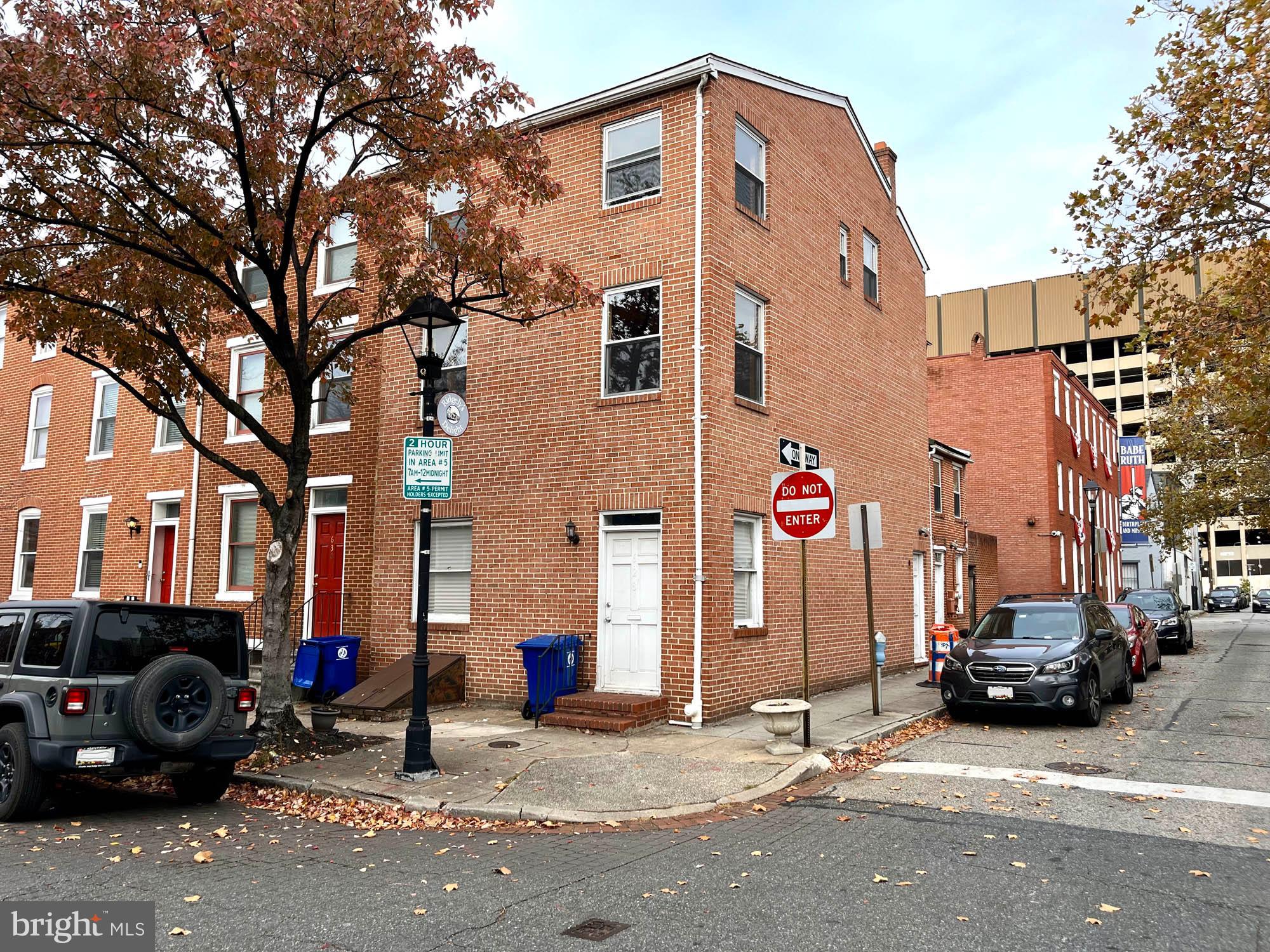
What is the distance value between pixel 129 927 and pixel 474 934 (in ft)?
6.01

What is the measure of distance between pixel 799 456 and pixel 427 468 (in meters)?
4.41

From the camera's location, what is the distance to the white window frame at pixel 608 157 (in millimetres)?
12781

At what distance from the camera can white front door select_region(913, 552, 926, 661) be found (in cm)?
1878

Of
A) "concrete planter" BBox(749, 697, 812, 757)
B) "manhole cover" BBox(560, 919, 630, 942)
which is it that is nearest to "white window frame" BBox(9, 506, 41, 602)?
"concrete planter" BBox(749, 697, 812, 757)

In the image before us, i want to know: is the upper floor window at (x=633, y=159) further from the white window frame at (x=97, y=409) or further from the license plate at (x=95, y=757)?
the white window frame at (x=97, y=409)

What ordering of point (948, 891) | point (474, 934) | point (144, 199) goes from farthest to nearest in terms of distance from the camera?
1. point (144, 199)
2. point (948, 891)
3. point (474, 934)

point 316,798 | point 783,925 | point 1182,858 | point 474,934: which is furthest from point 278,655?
point 1182,858

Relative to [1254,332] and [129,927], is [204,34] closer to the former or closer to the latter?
[129,927]

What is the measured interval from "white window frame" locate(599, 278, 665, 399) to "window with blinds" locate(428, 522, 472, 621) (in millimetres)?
3136

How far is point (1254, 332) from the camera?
1352 cm

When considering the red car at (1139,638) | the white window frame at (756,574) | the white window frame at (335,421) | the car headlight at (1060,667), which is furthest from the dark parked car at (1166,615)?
the white window frame at (335,421)

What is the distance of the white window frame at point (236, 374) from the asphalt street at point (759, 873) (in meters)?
10.0

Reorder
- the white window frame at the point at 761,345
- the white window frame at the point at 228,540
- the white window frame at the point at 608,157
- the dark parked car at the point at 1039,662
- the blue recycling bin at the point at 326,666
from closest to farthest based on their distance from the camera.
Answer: the dark parked car at the point at 1039,662 → the white window frame at the point at 608,157 → the white window frame at the point at 761,345 → the blue recycling bin at the point at 326,666 → the white window frame at the point at 228,540

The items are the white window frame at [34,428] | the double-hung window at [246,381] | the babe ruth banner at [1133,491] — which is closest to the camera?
the double-hung window at [246,381]
